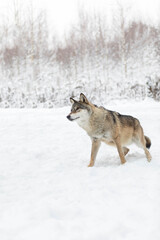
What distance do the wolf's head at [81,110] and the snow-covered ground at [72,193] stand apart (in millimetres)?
881

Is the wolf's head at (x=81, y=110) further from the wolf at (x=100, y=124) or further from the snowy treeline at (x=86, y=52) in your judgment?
the snowy treeline at (x=86, y=52)

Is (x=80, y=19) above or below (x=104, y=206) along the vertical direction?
above

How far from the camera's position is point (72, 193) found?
2.96 metres

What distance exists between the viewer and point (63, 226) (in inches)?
84.5

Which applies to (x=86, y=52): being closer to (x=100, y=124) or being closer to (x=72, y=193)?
(x=100, y=124)

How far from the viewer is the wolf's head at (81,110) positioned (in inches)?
159

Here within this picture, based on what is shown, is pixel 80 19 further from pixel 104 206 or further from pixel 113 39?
pixel 104 206

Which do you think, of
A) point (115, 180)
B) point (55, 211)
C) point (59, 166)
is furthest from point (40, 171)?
point (55, 211)

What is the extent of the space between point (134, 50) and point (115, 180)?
28096 mm

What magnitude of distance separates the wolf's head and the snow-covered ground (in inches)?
34.7

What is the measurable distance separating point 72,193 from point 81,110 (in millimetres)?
1551

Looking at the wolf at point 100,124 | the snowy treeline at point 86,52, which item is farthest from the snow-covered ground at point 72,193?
the snowy treeline at point 86,52

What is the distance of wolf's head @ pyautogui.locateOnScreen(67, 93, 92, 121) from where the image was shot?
4027 millimetres

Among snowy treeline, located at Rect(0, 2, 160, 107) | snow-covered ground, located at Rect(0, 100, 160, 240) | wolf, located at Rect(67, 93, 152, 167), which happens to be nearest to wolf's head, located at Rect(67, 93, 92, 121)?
wolf, located at Rect(67, 93, 152, 167)
